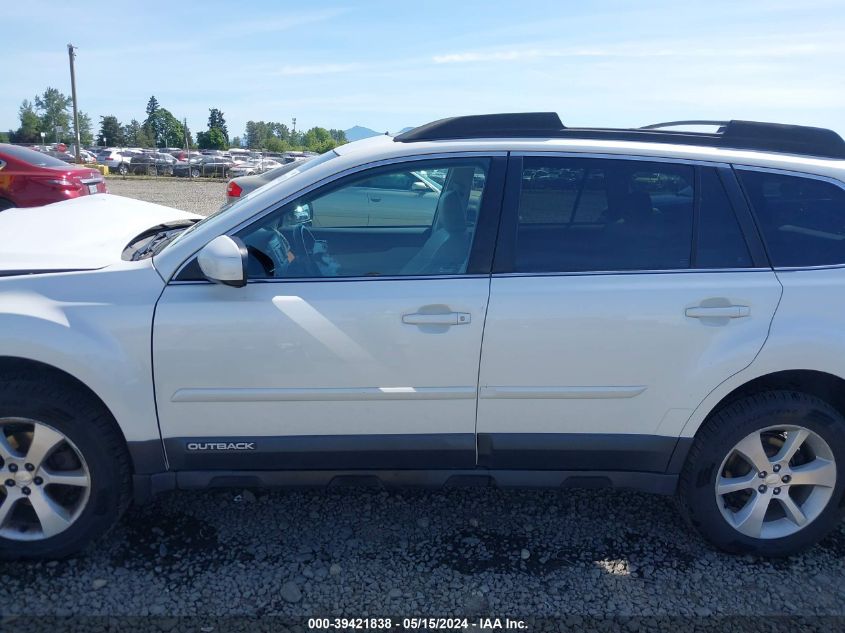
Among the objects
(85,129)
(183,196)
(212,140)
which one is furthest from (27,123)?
(183,196)

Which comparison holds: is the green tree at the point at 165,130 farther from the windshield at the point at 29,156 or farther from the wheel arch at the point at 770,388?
the wheel arch at the point at 770,388

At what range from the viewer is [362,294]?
2762 millimetres

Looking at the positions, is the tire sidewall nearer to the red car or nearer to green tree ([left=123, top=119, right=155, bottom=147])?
the red car

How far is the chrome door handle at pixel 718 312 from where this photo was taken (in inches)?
109

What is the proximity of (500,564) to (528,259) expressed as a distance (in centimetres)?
131

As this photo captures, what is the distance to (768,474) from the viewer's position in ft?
→ 9.74

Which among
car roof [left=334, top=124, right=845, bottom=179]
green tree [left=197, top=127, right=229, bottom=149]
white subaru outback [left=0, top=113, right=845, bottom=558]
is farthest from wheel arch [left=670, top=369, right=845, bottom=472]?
green tree [left=197, top=127, right=229, bottom=149]

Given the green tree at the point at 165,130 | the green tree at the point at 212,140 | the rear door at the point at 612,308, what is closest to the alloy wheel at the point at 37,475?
the rear door at the point at 612,308

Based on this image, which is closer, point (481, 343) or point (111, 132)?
point (481, 343)

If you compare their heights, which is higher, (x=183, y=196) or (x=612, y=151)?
(x=612, y=151)

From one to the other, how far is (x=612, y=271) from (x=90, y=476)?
2.27 m

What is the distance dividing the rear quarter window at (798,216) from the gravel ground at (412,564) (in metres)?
1.35

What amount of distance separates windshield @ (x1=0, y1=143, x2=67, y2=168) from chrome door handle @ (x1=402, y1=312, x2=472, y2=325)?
966cm

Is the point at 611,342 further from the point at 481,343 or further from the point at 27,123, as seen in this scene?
the point at 27,123
